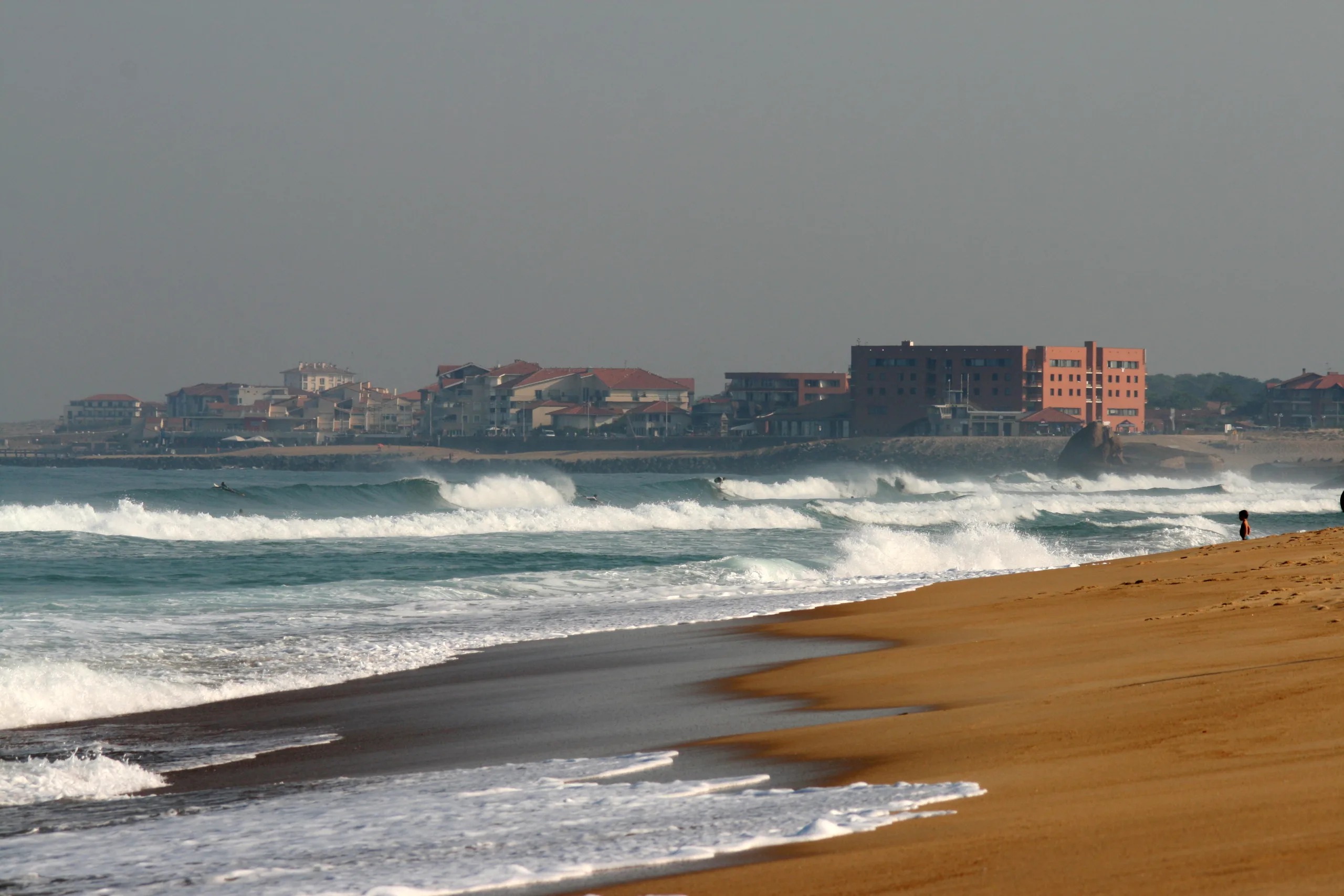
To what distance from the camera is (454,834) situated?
6129 millimetres

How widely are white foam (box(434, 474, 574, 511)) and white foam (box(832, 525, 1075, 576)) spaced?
3075cm

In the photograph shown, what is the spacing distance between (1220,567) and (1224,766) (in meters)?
13.1

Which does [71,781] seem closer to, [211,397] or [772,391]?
[772,391]

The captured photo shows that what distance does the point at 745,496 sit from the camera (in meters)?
74.1

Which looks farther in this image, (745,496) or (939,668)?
(745,496)

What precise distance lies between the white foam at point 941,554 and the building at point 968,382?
105812 mm

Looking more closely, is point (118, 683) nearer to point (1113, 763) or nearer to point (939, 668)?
point (939, 668)

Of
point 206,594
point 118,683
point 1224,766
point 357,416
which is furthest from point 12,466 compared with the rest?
point 1224,766

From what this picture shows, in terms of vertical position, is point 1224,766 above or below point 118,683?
above

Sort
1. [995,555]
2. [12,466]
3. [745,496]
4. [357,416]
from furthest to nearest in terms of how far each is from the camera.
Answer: [357,416] < [12,466] < [745,496] < [995,555]

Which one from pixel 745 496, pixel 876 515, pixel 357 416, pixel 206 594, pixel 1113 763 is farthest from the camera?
pixel 357 416

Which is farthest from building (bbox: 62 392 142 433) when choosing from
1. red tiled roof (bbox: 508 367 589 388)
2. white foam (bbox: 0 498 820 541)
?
white foam (bbox: 0 498 820 541)

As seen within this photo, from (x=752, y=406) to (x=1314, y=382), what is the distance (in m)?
61.5

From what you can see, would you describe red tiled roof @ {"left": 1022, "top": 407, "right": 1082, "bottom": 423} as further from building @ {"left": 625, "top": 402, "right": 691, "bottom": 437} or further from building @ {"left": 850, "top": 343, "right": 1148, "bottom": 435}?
building @ {"left": 625, "top": 402, "right": 691, "bottom": 437}
